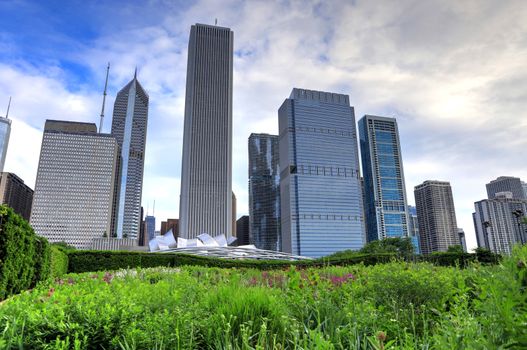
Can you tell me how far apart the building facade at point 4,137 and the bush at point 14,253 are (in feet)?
460

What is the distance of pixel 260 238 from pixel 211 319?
150758 millimetres

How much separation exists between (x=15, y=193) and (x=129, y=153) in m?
45.2

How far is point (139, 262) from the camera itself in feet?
60.5

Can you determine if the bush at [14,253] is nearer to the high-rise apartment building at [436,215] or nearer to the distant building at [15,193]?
the distant building at [15,193]

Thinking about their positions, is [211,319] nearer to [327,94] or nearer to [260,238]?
[327,94]

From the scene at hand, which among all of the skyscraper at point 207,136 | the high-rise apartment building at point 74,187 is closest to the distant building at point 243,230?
the high-rise apartment building at point 74,187

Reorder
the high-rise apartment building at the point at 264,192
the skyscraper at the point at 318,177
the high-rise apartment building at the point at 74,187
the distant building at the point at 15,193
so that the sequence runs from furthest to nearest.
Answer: the high-rise apartment building at the point at 264,192 → the high-rise apartment building at the point at 74,187 → the distant building at the point at 15,193 → the skyscraper at the point at 318,177

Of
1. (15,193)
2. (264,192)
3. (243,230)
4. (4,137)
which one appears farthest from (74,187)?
(243,230)

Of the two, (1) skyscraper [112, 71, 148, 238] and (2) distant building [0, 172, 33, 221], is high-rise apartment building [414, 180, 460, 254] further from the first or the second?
(2) distant building [0, 172, 33, 221]

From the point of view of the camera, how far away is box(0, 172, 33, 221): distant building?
120 m

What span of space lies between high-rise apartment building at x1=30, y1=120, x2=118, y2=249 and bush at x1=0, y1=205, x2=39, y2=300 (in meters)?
123

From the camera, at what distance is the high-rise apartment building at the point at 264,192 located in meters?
150

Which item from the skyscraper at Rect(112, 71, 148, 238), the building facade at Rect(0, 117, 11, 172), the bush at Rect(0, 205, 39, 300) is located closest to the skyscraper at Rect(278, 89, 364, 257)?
the skyscraper at Rect(112, 71, 148, 238)

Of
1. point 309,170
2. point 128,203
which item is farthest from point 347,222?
point 128,203
